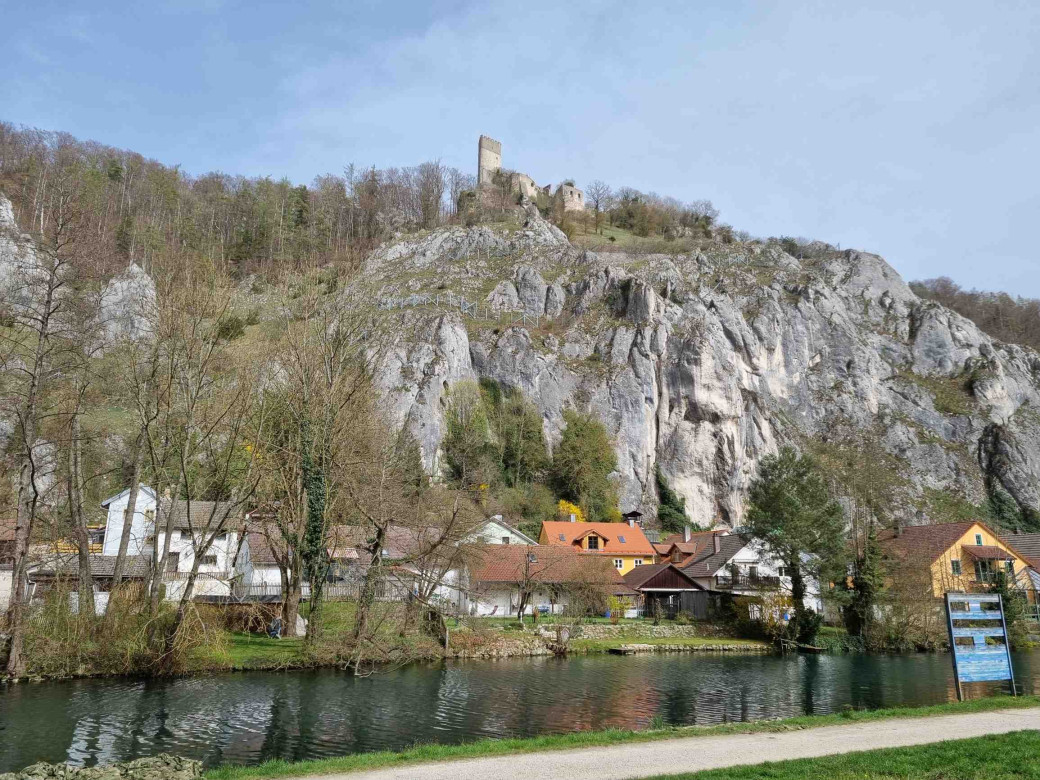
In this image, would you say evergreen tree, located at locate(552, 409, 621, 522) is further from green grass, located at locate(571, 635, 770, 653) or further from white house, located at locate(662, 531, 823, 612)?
green grass, located at locate(571, 635, 770, 653)

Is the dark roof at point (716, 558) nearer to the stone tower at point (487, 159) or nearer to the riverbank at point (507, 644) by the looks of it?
the riverbank at point (507, 644)

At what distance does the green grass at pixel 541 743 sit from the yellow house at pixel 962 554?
115 ft

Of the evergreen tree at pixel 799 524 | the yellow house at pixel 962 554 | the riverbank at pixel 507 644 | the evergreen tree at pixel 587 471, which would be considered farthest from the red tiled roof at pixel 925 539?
the evergreen tree at pixel 587 471

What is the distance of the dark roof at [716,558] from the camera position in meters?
46.6

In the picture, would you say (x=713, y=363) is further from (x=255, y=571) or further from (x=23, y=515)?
(x=23, y=515)

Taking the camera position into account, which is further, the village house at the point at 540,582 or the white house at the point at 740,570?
the white house at the point at 740,570

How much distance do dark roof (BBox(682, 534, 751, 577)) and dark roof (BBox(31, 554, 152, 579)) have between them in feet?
105

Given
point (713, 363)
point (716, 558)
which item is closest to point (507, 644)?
point (716, 558)

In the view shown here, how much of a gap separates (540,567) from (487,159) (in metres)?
99.7

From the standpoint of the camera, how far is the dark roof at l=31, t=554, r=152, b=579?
2356 centimetres

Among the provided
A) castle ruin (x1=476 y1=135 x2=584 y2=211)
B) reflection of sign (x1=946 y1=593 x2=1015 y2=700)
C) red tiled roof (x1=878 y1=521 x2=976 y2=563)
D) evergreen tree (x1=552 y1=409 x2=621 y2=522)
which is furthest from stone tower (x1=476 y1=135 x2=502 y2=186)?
reflection of sign (x1=946 y1=593 x2=1015 y2=700)

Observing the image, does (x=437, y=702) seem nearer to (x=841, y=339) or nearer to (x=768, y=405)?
(x=768, y=405)

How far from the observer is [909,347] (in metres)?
96.2

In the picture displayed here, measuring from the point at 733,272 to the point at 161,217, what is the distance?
70.7 m
